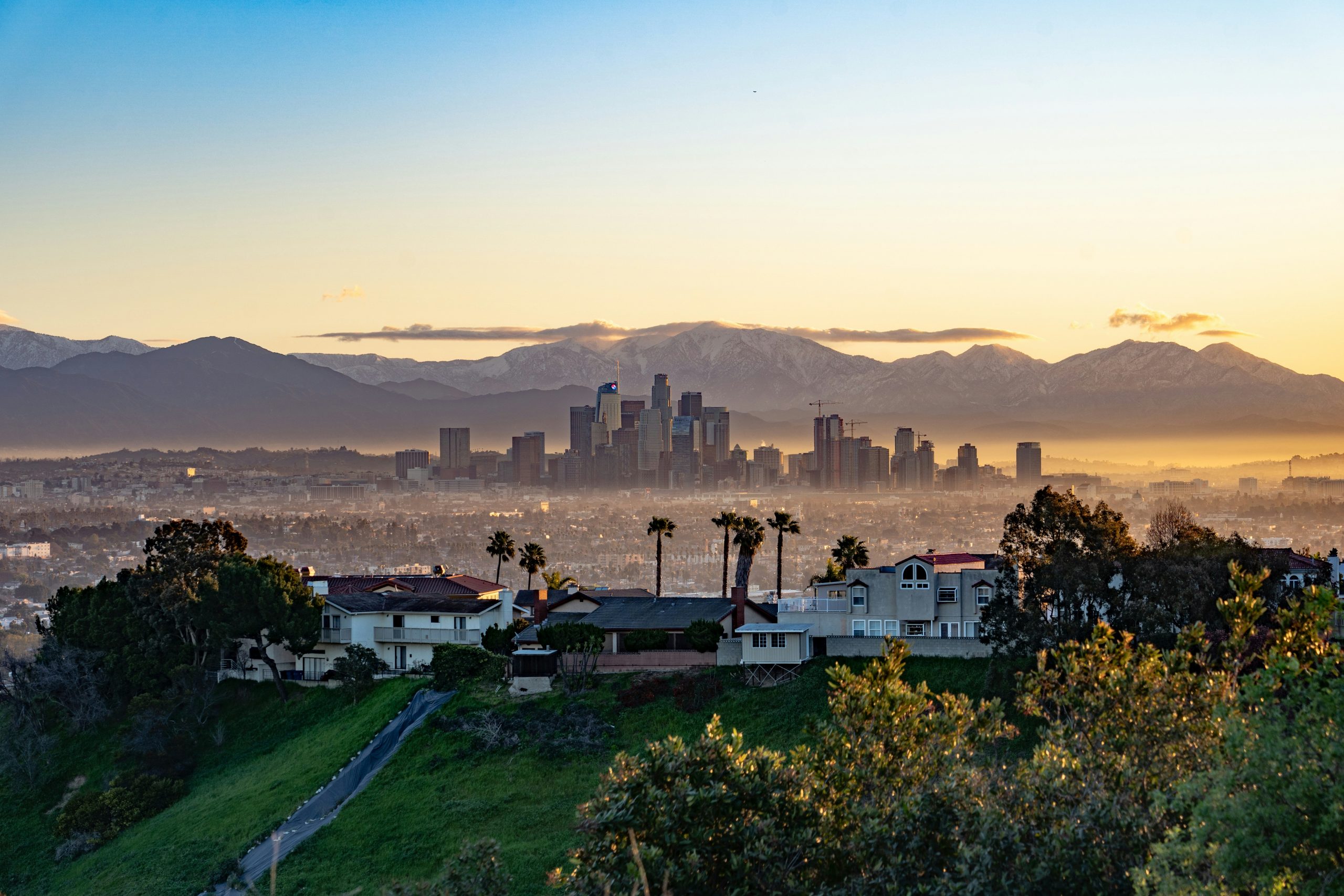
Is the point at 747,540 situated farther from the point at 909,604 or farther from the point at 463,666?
the point at 463,666

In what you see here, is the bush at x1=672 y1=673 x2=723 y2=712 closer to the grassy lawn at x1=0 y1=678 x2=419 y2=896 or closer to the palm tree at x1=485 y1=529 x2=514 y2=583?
the grassy lawn at x1=0 y1=678 x2=419 y2=896

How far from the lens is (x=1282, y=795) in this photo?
2006 cm

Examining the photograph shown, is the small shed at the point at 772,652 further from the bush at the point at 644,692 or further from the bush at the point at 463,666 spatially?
the bush at the point at 463,666

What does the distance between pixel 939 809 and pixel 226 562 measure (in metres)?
50.2

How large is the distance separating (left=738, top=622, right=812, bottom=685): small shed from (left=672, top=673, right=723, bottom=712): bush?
146 centimetres

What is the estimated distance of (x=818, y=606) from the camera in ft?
200

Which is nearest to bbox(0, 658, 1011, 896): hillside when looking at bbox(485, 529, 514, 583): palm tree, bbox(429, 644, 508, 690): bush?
bbox(429, 644, 508, 690): bush

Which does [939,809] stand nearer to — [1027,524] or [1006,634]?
[1006,634]

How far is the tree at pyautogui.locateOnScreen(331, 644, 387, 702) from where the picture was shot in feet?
206

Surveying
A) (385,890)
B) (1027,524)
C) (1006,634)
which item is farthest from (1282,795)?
(1027,524)

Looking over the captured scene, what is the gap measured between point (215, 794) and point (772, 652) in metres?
23.5

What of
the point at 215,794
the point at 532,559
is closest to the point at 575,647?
the point at 215,794

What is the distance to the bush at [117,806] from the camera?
181 feet

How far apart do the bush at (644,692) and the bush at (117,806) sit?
1982cm
